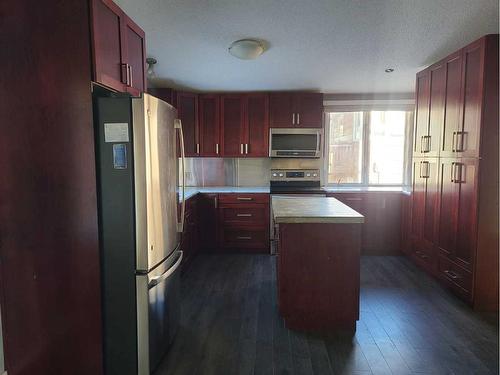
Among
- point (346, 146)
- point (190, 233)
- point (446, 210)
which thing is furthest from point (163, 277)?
point (346, 146)

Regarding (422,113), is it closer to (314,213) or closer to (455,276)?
(455,276)

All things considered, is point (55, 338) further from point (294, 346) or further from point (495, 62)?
point (495, 62)

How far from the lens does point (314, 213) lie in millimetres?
2283

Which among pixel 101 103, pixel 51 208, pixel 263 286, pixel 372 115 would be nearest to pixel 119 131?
pixel 101 103

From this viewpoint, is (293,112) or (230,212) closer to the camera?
(230,212)

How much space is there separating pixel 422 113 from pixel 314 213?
2039 mm

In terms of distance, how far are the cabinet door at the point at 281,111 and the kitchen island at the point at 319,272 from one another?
2.26m

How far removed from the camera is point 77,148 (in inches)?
59.9

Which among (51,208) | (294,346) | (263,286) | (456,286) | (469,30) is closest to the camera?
(51,208)

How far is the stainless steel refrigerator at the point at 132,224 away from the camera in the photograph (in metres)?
1.66

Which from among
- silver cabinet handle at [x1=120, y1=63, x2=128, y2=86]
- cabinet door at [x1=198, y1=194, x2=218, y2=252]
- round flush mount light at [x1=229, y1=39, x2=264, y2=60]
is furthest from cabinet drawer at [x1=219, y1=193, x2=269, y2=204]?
silver cabinet handle at [x1=120, y1=63, x2=128, y2=86]

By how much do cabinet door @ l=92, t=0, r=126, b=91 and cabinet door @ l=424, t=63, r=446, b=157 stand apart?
2.83m

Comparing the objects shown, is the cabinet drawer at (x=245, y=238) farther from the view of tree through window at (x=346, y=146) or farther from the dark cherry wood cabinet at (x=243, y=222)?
the view of tree through window at (x=346, y=146)

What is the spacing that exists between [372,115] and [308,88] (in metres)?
1.11
